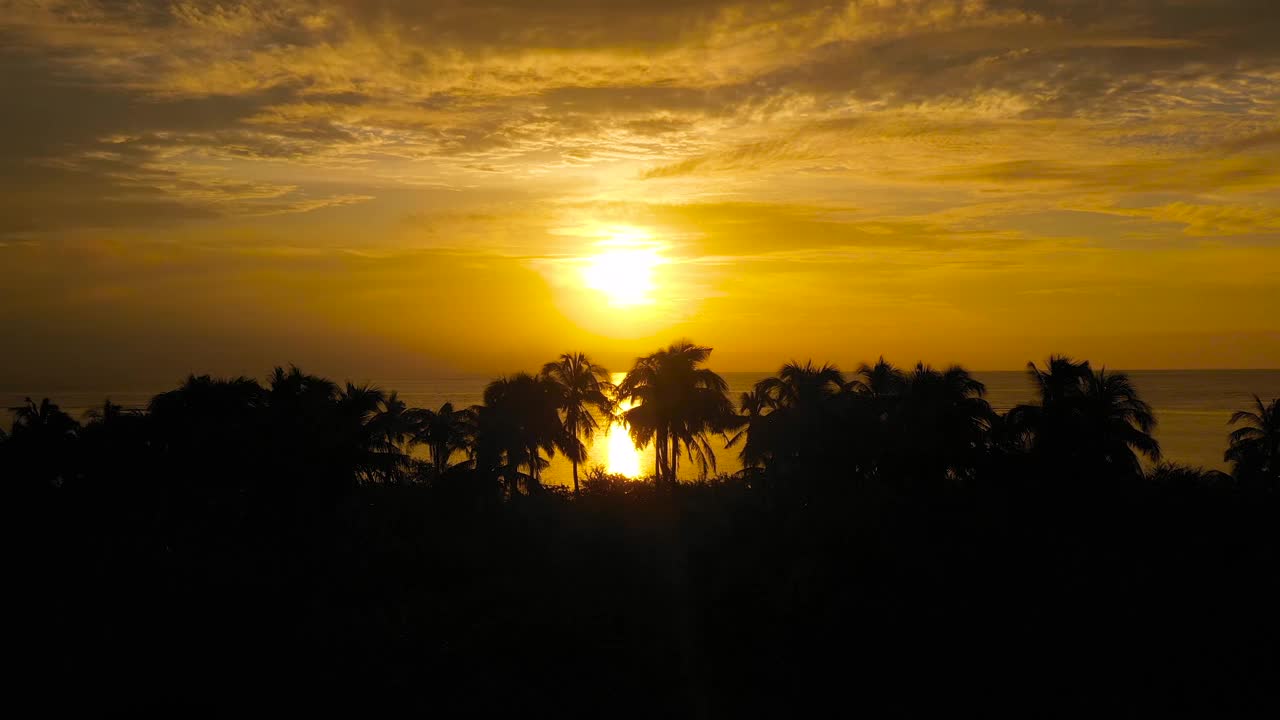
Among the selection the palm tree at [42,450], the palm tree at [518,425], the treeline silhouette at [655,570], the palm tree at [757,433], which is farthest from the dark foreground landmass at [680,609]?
the palm tree at [518,425]

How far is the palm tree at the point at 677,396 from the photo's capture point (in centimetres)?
5994

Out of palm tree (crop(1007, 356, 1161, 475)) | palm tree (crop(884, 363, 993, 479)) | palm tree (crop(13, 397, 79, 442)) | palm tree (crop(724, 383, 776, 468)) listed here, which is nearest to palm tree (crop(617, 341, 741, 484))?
palm tree (crop(724, 383, 776, 468))

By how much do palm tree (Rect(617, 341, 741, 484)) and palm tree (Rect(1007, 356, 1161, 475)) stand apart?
72.1 ft

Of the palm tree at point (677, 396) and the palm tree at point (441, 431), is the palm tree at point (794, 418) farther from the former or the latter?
the palm tree at point (441, 431)

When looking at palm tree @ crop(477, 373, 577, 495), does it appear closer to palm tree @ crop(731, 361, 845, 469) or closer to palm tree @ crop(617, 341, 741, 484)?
palm tree @ crop(617, 341, 741, 484)

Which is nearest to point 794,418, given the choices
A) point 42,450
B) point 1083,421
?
point 1083,421

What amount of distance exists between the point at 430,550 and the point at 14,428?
21924 mm

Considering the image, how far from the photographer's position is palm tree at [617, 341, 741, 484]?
5994 cm

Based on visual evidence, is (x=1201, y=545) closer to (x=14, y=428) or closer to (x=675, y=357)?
(x=675, y=357)

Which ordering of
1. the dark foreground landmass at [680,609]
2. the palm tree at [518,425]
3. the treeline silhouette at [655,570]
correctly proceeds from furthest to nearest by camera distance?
1. the palm tree at [518,425]
2. the treeline silhouette at [655,570]
3. the dark foreground landmass at [680,609]

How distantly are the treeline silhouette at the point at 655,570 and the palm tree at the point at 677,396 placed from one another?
1289 cm

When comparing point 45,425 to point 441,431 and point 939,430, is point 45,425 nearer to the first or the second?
point 441,431

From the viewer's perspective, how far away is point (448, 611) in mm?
25422

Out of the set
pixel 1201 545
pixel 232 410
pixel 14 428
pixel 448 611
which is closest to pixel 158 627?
pixel 448 611
